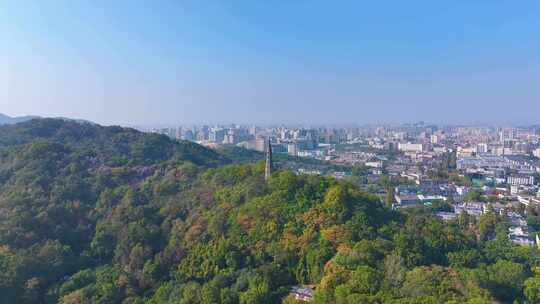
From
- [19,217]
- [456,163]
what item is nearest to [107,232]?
[19,217]

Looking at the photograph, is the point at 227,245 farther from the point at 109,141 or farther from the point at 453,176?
the point at 453,176

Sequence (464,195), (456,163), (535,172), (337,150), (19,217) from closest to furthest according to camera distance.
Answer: (19,217), (464,195), (535,172), (456,163), (337,150)

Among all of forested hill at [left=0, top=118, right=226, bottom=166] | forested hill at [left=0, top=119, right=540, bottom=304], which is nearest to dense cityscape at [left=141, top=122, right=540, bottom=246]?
forested hill at [left=0, top=119, right=540, bottom=304]

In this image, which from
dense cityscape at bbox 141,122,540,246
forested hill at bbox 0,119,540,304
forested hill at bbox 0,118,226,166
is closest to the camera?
forested hill at bbox 0,119,540,304

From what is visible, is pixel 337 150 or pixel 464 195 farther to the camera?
pixel 337 150

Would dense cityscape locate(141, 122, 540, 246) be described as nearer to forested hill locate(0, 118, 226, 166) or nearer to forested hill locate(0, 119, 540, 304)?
forested hill locate(0, 119, 540, 304)

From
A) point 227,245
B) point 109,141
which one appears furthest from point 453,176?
point 227,245

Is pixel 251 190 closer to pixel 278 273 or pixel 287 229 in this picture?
pixel 287 229

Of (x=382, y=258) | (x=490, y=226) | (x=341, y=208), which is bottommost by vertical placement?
(x=490, y=226)
